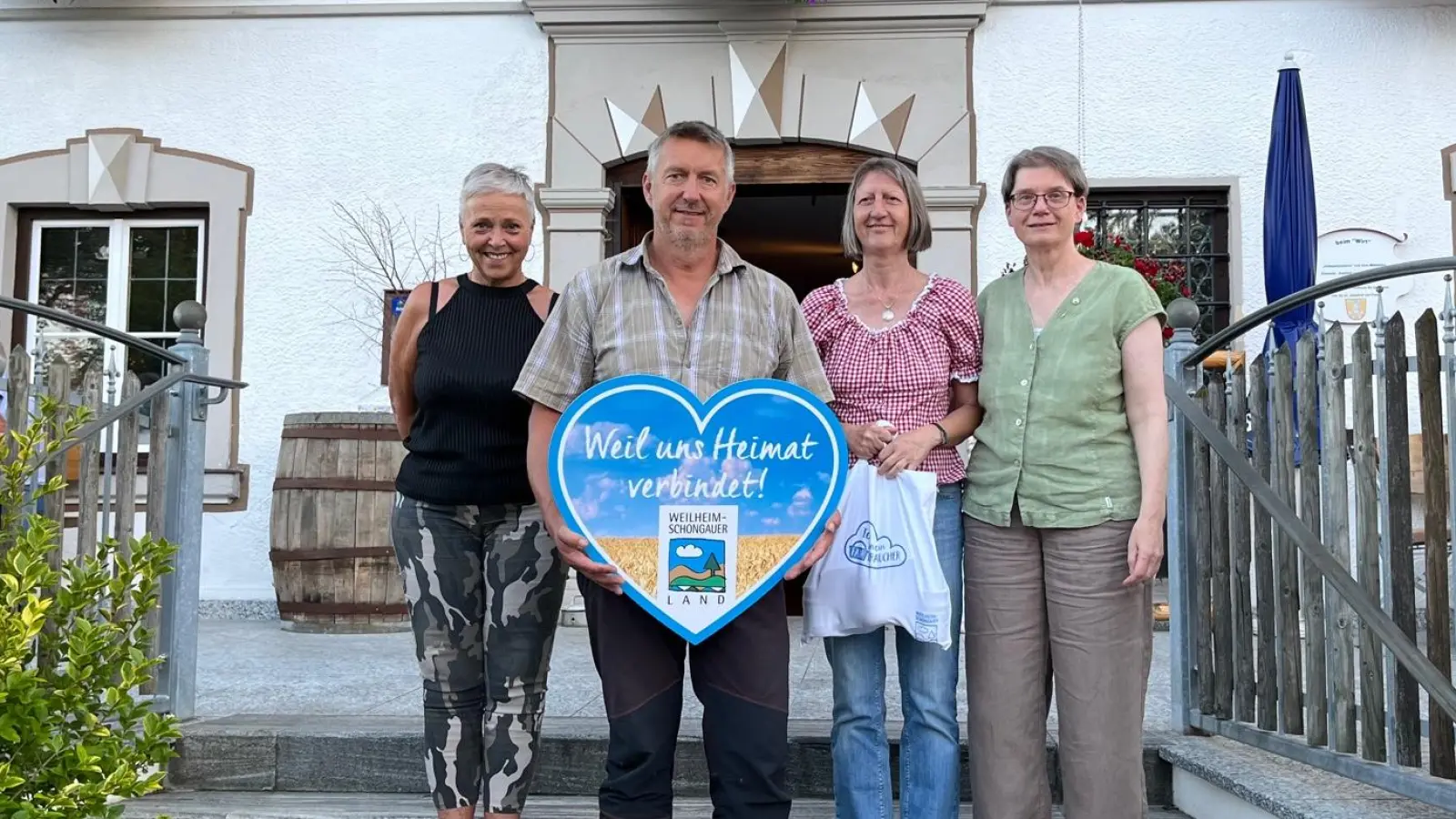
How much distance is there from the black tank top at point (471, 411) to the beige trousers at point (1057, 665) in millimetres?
959

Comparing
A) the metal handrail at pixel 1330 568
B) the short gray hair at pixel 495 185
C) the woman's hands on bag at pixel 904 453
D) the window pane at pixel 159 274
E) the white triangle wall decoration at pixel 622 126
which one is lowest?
the metal handrail at pixel 1330 568

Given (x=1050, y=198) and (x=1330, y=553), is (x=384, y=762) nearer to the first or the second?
(x=1050, y=198)

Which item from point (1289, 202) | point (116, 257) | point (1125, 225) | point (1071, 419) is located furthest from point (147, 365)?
point (1289, 202)

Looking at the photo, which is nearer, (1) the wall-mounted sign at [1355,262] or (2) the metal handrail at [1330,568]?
(2) the metal handrail at [1330,568]

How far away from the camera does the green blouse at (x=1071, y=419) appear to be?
2277mm

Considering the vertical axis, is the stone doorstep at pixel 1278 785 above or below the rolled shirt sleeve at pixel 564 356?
below

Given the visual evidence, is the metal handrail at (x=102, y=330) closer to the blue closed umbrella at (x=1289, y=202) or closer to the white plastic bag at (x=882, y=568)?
the white plastic bag at (x=882, y=568)

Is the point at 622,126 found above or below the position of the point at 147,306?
above

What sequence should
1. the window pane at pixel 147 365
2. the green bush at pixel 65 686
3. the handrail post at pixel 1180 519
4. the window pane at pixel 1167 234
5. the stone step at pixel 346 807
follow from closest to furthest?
the green bush at pixel 65 686 < the stone step at pixel 346 807 < the handrail post at pixel 1180 519 < the window pane at pixel 1167 234 < the window pane at pixel 147 365

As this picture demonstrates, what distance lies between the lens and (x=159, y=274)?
20.2 ft

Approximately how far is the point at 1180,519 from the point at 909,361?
1281mm

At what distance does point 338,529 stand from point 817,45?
3242 millimetres

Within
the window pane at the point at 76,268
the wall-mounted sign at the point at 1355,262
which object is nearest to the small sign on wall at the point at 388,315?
the window pane at the point at 76,268

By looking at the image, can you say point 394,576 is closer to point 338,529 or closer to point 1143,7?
point 338,529
